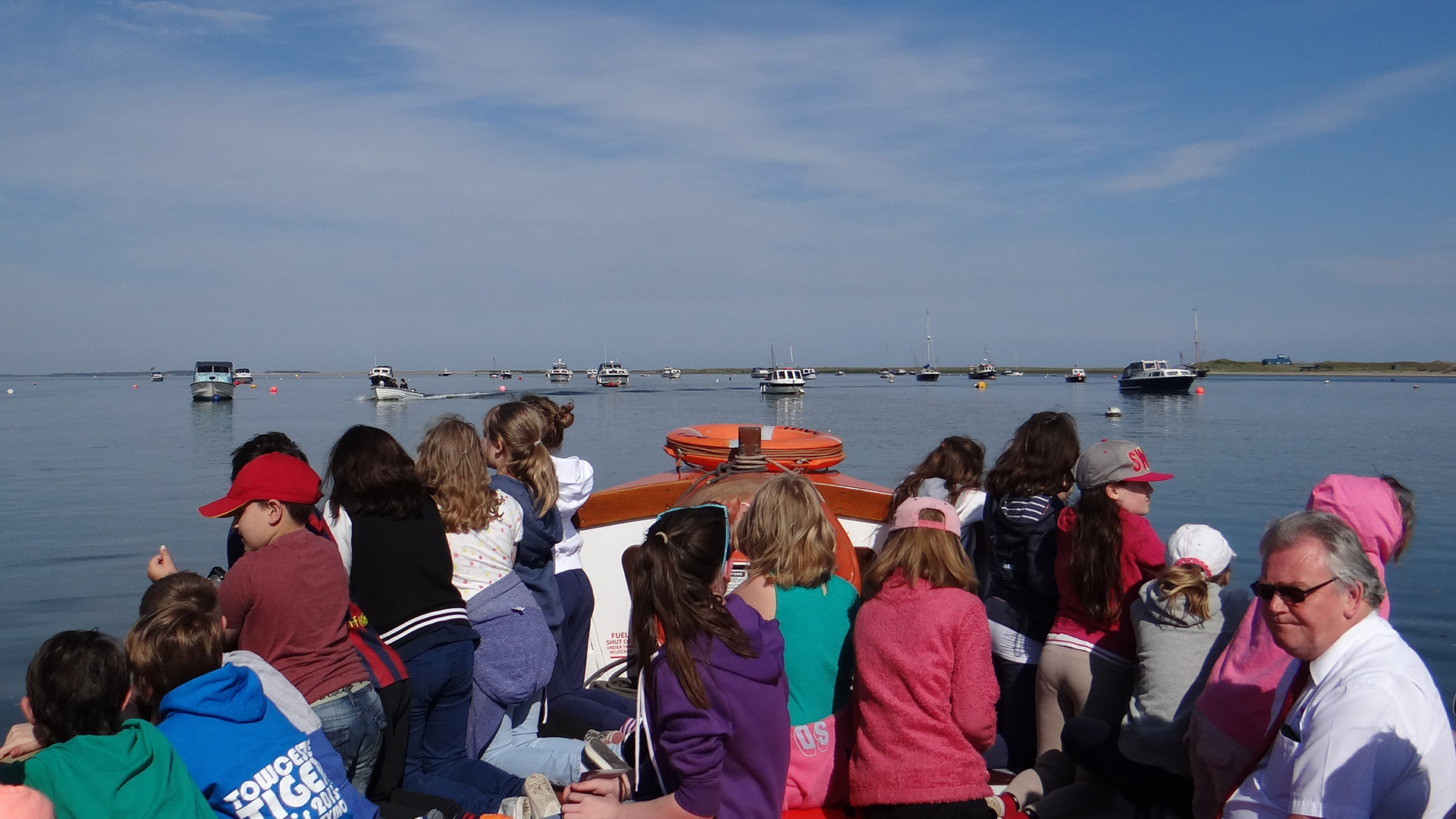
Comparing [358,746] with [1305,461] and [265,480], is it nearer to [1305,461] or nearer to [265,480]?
[265,480]

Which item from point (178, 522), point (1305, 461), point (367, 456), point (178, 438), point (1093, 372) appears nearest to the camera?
point (367, 456)

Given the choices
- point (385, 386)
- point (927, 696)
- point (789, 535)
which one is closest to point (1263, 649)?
point (927, 696)

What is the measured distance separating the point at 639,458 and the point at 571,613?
22086 millimetres

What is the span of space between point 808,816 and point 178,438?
33743mm

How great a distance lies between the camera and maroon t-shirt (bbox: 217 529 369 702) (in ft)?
8.15

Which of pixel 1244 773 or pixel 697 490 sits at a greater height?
pixel 697 490

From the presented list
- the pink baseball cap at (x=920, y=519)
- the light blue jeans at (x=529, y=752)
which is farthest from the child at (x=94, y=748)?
the pink baseball cap at (x=920, y=519)

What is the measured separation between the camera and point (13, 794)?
58.1 inches

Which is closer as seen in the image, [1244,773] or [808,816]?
[1244,773]

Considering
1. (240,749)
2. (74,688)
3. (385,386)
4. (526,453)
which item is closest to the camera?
(74,688)

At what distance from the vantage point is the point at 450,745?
3125 mm

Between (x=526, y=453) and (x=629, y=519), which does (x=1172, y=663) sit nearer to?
(x=526, y=453)

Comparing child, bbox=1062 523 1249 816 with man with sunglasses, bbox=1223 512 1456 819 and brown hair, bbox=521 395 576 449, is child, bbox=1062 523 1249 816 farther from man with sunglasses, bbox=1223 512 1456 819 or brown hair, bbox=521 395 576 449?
brown hair, bbox=521 395 576 449

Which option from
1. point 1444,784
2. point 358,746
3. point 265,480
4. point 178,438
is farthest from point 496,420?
point 178,438
